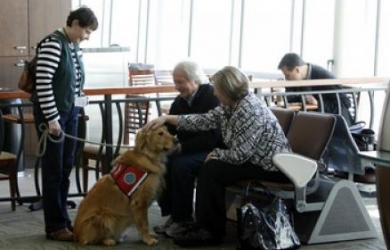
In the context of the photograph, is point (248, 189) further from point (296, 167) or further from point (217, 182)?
point (296, 167)

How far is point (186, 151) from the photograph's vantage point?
5.03 metres

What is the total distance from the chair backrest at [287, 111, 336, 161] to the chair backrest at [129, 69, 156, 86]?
18.1 ft

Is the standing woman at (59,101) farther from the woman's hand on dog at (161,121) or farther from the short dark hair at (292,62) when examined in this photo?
the short dark hair at (292,62)

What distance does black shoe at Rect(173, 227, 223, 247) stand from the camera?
15.4ft

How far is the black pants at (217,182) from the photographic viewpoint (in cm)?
465

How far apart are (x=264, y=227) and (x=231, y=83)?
0.91 metres

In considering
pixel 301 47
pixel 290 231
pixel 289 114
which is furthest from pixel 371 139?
pixel 301 47

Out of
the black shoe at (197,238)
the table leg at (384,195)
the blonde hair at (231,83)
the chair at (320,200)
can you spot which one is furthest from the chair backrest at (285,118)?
the table leg at (384,195)

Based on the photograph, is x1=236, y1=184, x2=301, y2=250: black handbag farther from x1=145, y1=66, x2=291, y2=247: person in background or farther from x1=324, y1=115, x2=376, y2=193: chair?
x1=324, y1=115, x2=376, y2=193: chair

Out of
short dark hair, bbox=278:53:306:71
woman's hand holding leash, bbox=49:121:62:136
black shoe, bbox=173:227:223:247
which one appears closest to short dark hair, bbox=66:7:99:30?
woman's hand holding leash, bbox=49:121:62:136

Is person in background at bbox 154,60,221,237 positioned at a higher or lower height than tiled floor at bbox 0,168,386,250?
higher

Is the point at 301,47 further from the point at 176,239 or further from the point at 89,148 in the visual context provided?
the point at 176,239

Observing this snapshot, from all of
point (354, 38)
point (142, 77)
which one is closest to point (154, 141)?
point (354, 38)

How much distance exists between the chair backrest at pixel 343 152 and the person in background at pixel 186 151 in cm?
81
